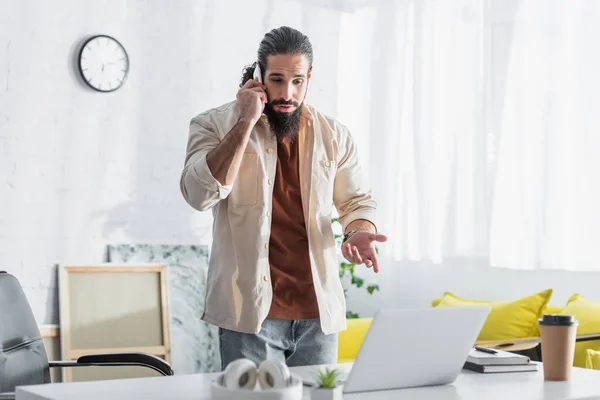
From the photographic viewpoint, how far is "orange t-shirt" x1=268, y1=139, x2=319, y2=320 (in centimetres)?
242

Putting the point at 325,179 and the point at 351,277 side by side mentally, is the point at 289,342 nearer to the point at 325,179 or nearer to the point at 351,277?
the point at 325,179

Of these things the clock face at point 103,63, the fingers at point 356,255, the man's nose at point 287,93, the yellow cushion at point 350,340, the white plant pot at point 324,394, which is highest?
the clock face at point 103,63

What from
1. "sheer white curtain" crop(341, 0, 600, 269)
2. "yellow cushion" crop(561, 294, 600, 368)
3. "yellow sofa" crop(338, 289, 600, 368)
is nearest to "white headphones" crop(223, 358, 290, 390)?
"yellow cushion" crop(561, 294, 600, 368)

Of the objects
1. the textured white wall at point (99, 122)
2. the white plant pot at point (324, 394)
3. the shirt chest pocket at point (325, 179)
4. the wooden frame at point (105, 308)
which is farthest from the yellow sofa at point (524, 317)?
the white plant pot at point (324, 394)

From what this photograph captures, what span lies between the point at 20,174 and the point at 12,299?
6.14ft

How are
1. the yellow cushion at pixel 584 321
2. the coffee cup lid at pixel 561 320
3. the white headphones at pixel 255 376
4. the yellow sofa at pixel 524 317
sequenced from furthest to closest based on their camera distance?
the yellow sofa at pixel 524 317 < the yellow cushion at pixel 584 321 < the coffee cup lid at pixel 561 320 < the white headphones at pixel 255 376

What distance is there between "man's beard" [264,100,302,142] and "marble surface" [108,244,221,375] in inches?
89.4

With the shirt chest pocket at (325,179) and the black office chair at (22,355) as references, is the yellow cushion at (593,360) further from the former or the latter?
the black office chair at (22,355)

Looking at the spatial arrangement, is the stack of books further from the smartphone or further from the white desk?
the smartphone

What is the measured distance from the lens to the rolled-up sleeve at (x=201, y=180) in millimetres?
2340

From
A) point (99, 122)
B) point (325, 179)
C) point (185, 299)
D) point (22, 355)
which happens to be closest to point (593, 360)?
point (325, 179)

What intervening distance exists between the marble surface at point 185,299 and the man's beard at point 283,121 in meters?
2.27

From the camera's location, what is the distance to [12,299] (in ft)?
8.58

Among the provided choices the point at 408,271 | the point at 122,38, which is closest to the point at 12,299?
the point at 122,38
